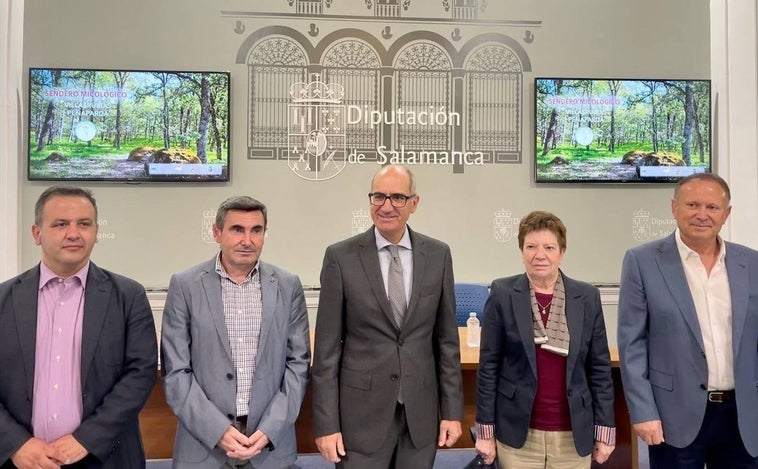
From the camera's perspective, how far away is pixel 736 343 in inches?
75.7

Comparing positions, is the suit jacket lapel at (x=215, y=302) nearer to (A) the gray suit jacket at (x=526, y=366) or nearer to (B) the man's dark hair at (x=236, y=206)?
(B) the man's dark hair at (x=236, y=206)

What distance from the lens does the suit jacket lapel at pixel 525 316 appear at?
1.96 metres

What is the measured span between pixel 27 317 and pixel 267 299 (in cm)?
78

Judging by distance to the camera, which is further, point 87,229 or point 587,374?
point 587,374

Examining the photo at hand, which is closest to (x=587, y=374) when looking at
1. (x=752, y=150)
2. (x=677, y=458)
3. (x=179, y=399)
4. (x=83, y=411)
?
(x=677, y=458)

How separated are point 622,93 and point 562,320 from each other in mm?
3380

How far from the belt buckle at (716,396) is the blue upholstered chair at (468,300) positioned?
200 cm

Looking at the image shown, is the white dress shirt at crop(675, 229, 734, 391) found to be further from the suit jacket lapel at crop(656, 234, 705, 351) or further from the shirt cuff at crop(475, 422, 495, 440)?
the shirt cuff at crop(475, 422, 495, 440)

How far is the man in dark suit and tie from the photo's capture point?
1779 millimetres

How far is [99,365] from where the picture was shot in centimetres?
183

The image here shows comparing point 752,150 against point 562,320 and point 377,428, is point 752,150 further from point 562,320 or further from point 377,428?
point 377,428

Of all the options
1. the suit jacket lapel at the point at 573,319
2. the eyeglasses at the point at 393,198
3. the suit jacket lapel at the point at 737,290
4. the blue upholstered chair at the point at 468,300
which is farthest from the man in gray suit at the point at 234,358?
the blue upholstered chair at the point at 468,300

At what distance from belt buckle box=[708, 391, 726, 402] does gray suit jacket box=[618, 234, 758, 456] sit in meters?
0.04

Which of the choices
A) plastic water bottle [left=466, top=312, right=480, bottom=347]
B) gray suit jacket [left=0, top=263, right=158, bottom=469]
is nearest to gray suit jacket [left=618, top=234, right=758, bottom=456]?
plastic water bottle [left=466, top=312, right=480, bottom=347]
